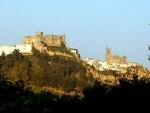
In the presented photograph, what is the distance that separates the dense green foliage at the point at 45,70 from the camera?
312ft

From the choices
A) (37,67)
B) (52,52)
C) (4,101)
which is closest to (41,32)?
(52,52)

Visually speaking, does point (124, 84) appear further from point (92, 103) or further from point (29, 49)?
point (29, 49)

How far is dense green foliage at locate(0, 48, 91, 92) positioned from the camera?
312 feet

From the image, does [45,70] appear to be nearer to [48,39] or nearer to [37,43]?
[37,43]

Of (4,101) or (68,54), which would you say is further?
(68,54)

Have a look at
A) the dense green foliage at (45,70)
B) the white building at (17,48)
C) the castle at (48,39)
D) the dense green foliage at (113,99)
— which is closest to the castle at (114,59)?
the castle at (48,39)

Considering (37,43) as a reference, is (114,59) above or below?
below

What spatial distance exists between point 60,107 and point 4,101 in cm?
1078

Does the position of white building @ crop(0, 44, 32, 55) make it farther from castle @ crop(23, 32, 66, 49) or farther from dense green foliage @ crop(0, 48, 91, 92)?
castle @ crop(23, 32, 66, 49)

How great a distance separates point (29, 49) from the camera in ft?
379

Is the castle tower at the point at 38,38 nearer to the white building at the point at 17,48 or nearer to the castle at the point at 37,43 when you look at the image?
the castle at the point at 37,43

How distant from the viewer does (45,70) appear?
100938mm

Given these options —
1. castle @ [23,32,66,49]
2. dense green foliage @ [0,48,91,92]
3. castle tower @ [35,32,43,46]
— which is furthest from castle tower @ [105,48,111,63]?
dense green foliage @ [0,48,91,92]

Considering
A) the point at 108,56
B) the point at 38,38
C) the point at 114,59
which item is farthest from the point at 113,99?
the point at 114,59
